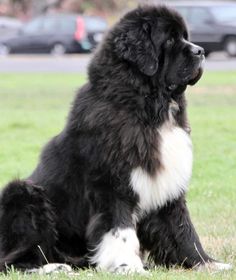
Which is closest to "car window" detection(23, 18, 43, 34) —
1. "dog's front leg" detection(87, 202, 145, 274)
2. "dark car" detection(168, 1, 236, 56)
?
"dark car" detection(168, 1, 236, 56)

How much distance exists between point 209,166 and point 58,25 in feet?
96.4

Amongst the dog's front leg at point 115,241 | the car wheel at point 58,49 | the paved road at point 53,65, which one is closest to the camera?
the dog's front leg at point 115,241

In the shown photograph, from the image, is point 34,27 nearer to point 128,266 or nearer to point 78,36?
point 78,36

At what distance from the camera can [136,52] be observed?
5926 millimetres

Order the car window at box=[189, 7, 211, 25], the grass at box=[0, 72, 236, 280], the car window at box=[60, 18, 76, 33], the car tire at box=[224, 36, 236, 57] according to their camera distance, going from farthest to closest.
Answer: the car window at box=[60, 18, 76, 33]
the car tire at box=[224, 36, 236, 57]
the car window at box=[189, 7, 211, 25]
the grass at box=[0, 72, 236, 280]

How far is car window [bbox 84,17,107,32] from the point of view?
39.6 metres

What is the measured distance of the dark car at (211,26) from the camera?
113 feet

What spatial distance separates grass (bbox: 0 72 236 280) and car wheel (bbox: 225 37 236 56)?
8.23m

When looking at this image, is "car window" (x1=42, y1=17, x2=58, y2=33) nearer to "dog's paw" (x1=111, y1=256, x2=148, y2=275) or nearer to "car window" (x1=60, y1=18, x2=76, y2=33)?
"car window" (x1=60, y1=18, x2=76, y2=33)

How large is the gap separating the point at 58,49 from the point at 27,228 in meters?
34.2

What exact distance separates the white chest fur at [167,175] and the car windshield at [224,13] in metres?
29.9

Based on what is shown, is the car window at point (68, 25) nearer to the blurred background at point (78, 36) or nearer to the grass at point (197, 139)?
the blurred background at point (78, 36)

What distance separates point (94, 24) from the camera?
40188mm

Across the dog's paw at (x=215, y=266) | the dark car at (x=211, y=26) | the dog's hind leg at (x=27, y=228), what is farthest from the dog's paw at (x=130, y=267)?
the dark car at (x=211, y=26)
